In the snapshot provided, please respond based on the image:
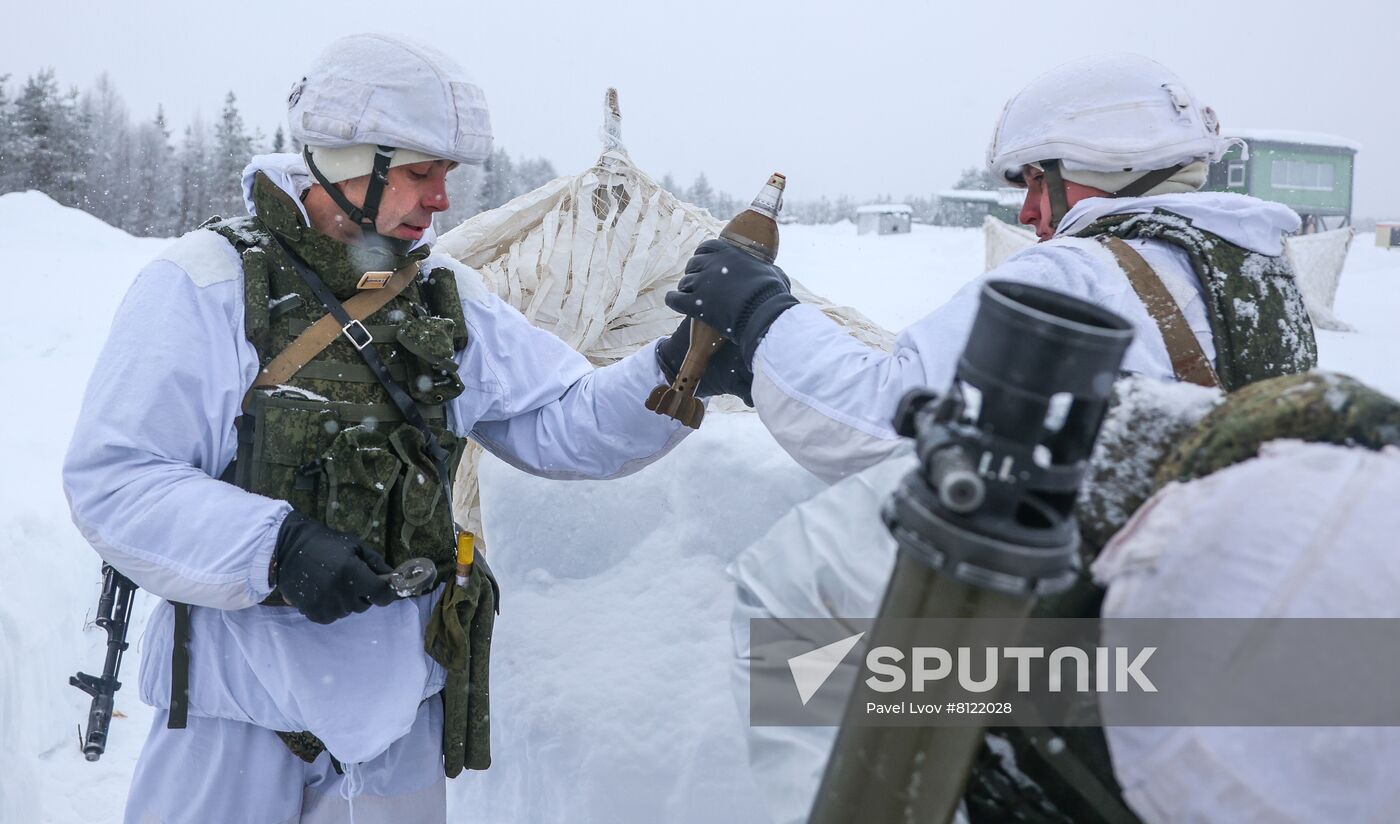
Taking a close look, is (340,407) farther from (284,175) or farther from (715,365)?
(715,365)

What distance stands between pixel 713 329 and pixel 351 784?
130cm

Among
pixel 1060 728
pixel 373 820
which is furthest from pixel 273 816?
pixel 1060 728

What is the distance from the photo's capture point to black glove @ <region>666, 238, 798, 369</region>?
206 cm

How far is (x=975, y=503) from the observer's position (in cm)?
76

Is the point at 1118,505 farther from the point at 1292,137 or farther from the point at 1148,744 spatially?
the point at 1292,137

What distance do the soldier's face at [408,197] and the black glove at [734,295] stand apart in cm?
63

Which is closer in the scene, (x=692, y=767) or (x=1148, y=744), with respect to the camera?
(x=1148, y=744)

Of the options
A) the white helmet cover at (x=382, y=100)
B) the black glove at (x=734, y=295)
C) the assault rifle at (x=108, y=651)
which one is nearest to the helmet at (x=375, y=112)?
the white helmet cover at (x=382, y=100)

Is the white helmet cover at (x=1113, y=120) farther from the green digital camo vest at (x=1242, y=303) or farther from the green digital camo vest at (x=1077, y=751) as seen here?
the green digital camo vest at (x=1077, y=751)

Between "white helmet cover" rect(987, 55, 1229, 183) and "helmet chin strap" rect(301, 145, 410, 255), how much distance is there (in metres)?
1.38

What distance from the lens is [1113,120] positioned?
1.95 m

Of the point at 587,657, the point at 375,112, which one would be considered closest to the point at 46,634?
the point at 587,657

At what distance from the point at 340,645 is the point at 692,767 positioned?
1.00 metres

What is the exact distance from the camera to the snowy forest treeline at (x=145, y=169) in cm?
3766
